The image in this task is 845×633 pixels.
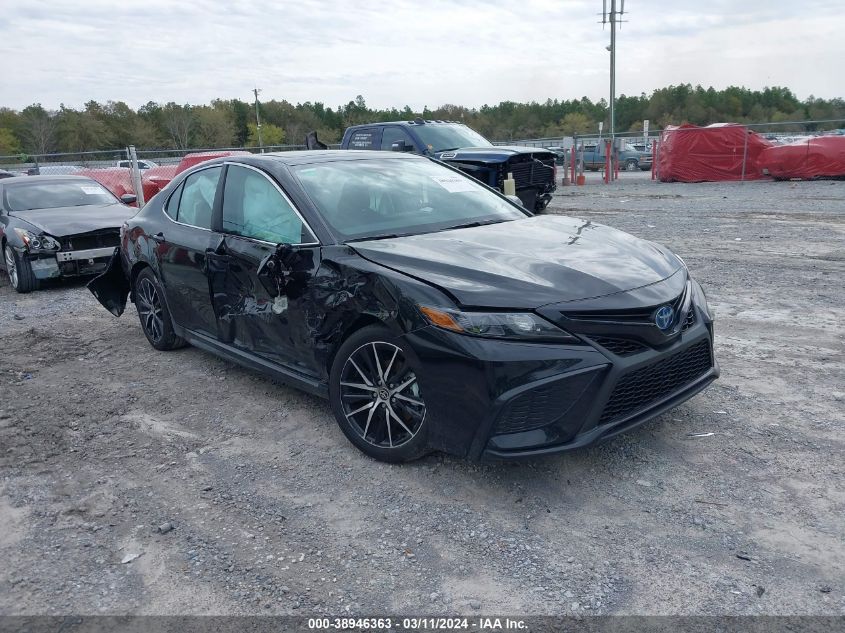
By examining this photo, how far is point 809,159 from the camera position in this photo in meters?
20.5

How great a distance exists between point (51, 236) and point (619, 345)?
7.97m

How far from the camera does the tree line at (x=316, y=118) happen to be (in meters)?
66.7

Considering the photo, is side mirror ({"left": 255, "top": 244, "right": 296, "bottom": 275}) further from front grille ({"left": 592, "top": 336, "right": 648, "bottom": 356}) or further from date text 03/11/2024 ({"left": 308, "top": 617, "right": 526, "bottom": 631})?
date text 03/11/2024 ({"left": 308, "top": 617, "right": 526, "bottom": 631})

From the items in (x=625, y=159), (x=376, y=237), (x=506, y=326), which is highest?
(x=376, y=237)

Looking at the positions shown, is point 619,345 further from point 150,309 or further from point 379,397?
point 150,309

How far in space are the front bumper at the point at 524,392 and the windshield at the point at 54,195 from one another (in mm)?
8538

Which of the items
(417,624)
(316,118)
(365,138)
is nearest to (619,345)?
(417,624)

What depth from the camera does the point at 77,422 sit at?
182 inches

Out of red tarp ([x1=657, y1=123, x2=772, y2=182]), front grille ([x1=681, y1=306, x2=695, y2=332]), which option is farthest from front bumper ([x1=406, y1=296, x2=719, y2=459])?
red tarp ([x1=657, y1=123, x2=772, y2=182])

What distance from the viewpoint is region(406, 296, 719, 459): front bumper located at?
3.14 meters

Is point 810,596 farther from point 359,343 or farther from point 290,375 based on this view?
point 290,375

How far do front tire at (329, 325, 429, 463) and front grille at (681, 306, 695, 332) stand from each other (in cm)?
140

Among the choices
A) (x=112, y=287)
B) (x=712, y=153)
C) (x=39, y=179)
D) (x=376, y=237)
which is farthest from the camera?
(x=712, y=153)

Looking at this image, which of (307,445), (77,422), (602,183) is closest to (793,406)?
(307,445)
